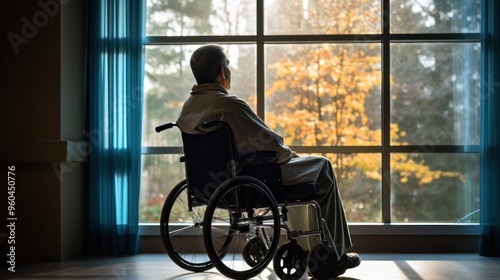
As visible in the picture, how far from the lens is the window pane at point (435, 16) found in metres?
5.09

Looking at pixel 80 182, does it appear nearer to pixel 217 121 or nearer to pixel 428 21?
pixel 217 121

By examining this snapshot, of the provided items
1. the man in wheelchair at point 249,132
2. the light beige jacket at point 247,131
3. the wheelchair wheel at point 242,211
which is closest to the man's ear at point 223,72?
the man in wheelchair at point 249,132

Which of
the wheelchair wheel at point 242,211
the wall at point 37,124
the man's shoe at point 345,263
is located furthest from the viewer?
the wall at point 37,124

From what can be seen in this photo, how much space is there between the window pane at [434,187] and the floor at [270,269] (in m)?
0.37

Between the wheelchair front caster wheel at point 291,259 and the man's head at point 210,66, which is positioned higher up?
the man's head at point 210,66

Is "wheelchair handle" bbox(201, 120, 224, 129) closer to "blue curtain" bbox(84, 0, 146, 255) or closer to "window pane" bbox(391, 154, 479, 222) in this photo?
"blue curtain" bbox(84, 0, 146, 255)

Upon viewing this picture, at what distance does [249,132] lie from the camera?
11.9ft

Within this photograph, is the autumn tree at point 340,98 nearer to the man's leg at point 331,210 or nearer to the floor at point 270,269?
the floor at point 270,269

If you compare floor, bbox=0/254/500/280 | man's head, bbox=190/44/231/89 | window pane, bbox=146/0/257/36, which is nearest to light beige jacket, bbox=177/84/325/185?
man's head, bbox=190/44/231/89

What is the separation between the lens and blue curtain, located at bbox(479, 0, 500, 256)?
16.1 feet

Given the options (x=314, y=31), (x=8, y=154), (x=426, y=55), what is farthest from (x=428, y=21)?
(x=8, y=154)

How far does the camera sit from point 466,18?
5.11 m

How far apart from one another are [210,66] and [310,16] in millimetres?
1603

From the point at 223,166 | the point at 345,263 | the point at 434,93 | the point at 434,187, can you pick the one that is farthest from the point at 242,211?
the point at 434,93
